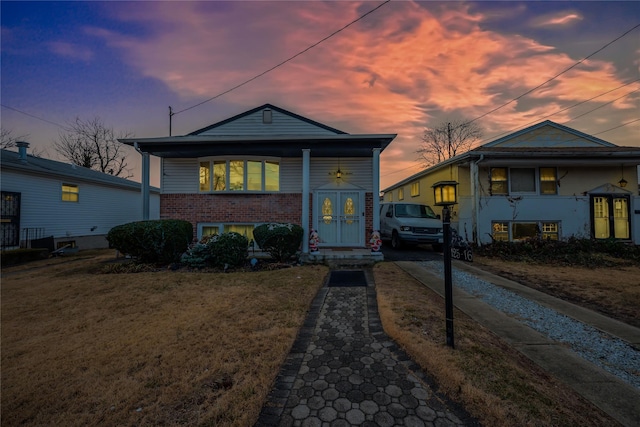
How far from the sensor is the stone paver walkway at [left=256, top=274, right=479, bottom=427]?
78.4 inches

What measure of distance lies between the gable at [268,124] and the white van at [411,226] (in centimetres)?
513

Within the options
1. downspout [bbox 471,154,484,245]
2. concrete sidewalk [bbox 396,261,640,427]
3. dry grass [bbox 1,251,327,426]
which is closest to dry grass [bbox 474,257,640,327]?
concrete sidewalk [bbox 396,261,640,427]

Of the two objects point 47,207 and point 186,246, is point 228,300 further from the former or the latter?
point 47,207

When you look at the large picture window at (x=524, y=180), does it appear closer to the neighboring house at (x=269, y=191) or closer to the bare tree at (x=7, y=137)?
the neighboring house at (x=269, y=191)

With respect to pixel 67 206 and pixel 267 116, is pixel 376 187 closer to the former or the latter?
pixel 267 116

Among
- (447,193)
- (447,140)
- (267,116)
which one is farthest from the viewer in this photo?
(447,140)

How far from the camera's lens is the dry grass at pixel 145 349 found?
82.4 inches

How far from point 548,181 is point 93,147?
3626cm

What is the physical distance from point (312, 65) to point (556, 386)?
34.1 ft

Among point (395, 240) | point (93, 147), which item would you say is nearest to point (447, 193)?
point (395, 240)

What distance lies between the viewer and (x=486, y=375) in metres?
2.48

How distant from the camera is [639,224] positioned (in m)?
11.4

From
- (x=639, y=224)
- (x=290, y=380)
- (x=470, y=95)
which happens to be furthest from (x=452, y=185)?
(x=639, y=224)

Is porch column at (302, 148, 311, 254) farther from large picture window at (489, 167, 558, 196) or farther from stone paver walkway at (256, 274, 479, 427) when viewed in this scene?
large picture window at (489, 167, 558, 196)
